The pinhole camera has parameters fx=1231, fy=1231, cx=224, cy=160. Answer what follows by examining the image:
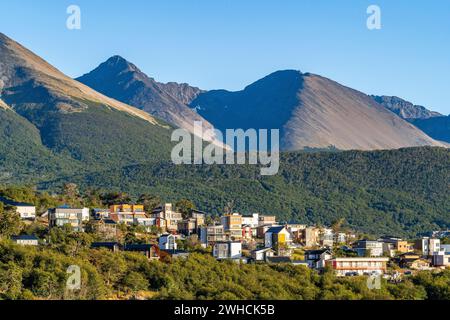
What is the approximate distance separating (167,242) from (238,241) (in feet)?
18.6

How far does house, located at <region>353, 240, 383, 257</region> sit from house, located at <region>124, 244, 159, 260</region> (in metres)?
17.4

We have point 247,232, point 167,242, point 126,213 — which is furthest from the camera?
point 247,232

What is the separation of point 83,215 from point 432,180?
86.7 meters

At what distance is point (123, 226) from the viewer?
83.1m

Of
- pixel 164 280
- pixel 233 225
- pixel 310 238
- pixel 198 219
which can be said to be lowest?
pixel 164 280

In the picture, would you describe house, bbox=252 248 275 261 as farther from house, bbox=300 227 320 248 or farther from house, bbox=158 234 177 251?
house, bbox=300 227 320 248

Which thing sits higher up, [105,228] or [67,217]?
[67,217]

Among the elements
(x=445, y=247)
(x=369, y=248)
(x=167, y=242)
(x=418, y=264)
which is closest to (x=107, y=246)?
(x=167, y=242)

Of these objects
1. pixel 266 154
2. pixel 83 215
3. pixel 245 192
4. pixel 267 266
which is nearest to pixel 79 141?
pixel 266 154

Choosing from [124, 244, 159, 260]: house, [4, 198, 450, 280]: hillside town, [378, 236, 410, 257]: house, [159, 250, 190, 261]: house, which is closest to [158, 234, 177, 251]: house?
[4, 198, 450, 280]: hillside town

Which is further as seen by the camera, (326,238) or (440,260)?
(326,238)

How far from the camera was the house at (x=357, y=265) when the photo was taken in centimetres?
7562

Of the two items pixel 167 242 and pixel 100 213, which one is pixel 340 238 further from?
pixel 167 242

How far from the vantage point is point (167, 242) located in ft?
260
